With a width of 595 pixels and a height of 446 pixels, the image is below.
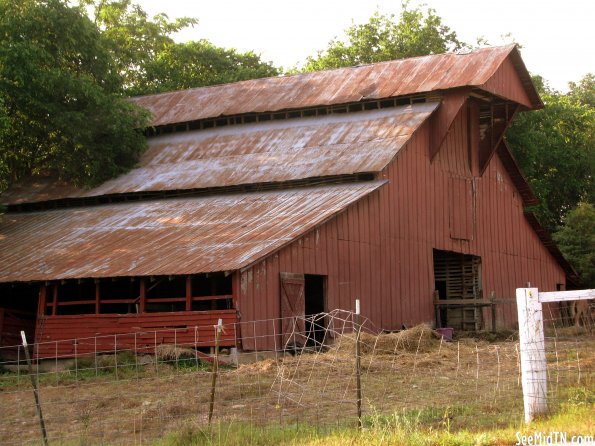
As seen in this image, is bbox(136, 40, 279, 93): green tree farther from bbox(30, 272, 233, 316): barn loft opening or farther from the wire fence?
the wire fence

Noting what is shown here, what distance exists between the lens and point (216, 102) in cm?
3634

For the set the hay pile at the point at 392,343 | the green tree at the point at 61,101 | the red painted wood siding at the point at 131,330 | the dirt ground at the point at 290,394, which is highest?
the green tree at the point at 61,101

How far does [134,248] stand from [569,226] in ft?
75.0

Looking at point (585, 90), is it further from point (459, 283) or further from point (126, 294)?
point (126, 294)

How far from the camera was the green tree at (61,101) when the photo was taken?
32438 millimetres

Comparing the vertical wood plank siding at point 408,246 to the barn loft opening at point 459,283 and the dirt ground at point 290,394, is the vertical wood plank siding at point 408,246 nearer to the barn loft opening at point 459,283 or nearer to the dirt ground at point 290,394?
the barn loft opening at point 459,283

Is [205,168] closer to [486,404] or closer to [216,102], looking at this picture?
[216,102]

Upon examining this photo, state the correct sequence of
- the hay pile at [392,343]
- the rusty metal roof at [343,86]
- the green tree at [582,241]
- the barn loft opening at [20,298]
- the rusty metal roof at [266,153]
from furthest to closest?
the green tree at [582,241], the rusty metal roof at [343,86], the rusty metal roof at [266,153], the barn loft opening at [20,298], the hay pile at [392,343]

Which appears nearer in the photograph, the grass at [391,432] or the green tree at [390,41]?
the grass at [391,432]

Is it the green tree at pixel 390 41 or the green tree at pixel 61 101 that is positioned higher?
the green tree at pixel 390 41

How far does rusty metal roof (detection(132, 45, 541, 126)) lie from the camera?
105 feet

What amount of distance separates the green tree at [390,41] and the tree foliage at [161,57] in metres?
5.52

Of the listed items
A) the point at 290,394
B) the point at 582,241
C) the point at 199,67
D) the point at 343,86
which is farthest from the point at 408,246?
the point at 199,67

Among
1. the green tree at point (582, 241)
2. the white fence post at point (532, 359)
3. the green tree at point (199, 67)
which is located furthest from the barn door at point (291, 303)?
the green tree at point (199, 67)
